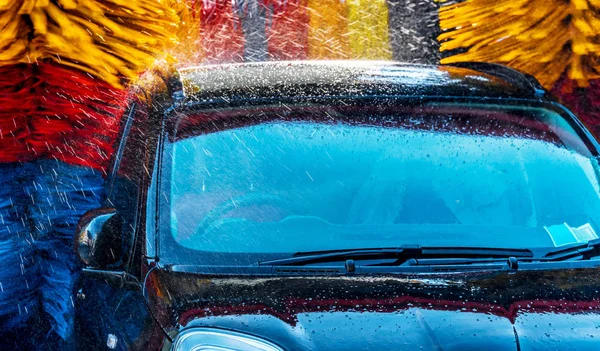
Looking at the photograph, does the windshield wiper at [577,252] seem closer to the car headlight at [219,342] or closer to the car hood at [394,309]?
the car hood at [394,309]

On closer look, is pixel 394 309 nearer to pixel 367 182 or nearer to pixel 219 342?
pixel 219 342

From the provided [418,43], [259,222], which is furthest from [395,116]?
[418,43]

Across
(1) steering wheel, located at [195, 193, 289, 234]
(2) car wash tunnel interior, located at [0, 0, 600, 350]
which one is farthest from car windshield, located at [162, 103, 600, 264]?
(2) car wash tunnel interior, located at [0, 0, 600, 350]

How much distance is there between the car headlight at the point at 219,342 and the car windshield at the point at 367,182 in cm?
55

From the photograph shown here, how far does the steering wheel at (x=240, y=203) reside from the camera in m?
3.32

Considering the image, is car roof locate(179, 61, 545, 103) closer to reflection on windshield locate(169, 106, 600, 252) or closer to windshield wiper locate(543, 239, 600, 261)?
reflection on windshield locate(169, 106, 600, 252)

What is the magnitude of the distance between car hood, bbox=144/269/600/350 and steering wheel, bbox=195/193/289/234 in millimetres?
350

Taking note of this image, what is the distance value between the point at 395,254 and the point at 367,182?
1.11 feet

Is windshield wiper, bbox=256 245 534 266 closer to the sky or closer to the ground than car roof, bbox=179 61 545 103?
closer to the ground

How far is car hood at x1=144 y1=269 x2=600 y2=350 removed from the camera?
2539 mm

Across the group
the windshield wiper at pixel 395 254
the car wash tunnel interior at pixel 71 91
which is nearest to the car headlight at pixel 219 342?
the windshield wiper at pixel 395 254

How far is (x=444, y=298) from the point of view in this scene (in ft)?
9.02

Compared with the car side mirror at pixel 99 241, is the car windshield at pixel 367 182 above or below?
above

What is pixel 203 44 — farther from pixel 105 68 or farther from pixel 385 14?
pixel 105 68
